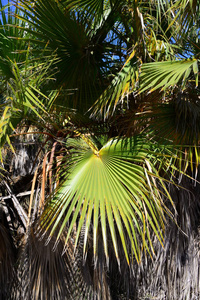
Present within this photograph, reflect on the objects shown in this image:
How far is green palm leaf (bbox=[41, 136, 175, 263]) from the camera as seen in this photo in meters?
2.15

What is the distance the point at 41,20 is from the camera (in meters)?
2.76

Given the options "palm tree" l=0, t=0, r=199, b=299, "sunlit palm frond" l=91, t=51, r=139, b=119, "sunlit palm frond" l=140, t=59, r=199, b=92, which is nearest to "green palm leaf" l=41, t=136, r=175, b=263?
"palm tree" l=0, t=0, r=199, b=299

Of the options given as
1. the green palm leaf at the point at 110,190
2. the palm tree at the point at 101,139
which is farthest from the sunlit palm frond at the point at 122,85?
the green palm leaf at the point at 110,190

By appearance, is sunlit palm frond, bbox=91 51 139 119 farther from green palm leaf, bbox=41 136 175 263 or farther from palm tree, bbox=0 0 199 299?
green palm leaf, bbox=41 136 175 263

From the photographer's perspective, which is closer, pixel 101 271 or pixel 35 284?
pixel 35 284

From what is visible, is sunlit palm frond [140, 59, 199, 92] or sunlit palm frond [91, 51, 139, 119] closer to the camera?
sunlit palm frond [140, 59, 199, 92]

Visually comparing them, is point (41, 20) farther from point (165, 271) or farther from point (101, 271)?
Answer: point (165, 271)

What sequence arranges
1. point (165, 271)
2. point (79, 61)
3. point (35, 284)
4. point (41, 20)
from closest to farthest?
point (35, 284), point (41, 20), point (79, 61), point (165, 271)

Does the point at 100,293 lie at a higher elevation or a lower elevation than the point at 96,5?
lower

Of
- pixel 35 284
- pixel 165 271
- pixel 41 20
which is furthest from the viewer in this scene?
pixel 165 271

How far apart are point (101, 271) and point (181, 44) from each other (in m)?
2.21

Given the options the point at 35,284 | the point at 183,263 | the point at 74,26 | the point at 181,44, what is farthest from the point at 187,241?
the point at 74,26

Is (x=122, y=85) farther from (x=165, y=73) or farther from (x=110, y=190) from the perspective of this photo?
(x=110, y=190)

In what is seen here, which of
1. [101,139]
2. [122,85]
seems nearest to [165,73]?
[122,85]
